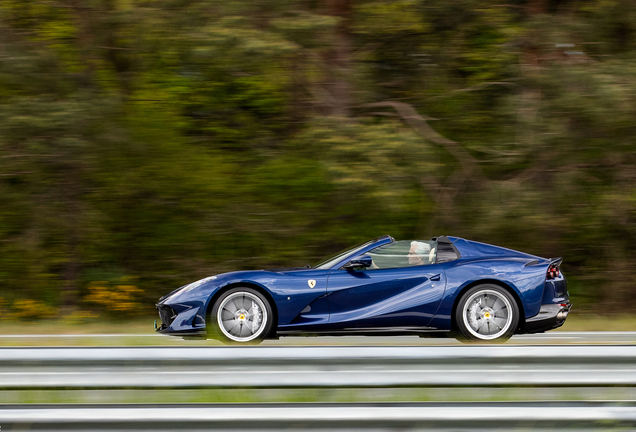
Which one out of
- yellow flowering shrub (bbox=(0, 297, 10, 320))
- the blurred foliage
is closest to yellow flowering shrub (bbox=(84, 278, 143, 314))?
the blurred foliage

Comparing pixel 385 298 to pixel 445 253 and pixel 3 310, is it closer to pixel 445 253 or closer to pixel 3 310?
pixel 445 253

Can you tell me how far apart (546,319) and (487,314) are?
525 mm

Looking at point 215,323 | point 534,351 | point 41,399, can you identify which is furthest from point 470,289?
point 41,399

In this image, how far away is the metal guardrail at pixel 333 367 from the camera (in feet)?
11.2

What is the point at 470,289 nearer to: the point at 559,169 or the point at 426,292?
the point at 426,292

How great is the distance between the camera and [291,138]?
A: 38.9ft

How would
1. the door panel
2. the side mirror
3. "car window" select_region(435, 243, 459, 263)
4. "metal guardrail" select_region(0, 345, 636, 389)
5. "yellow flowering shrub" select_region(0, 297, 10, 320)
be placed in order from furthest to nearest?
"yellow flowering shrub" select_region(0, 297, 10, 320), "car window" select_region(435, 243, 459, 263), the side mirror, the door panel, "metal guardrail" select_region(0, 345, 636, 389)

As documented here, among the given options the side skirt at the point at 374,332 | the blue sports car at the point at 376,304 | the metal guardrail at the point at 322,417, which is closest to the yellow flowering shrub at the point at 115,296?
the blue sports car at the point at 376,304

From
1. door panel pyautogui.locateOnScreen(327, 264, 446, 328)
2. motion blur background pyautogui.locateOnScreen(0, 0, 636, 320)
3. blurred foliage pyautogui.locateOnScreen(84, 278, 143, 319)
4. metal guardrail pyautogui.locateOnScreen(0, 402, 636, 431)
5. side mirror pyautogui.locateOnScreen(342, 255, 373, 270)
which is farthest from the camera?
blurred foliage pyautogui.locateOnScreen(84, 278, 143, 319)

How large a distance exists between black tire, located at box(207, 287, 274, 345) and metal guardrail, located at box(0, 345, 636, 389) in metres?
3.07

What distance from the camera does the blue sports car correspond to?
21.4 feet

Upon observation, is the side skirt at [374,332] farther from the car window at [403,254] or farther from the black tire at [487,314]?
the car window at [403,254]

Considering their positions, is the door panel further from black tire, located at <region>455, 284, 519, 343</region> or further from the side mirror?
black tire, located at <region>455, 284, 519, 343</region>

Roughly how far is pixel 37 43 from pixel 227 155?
338cm
